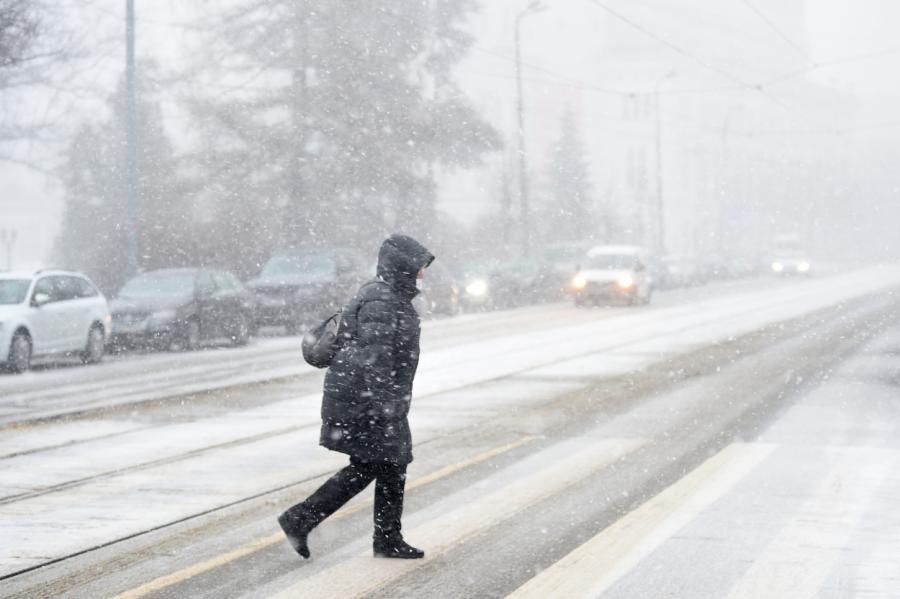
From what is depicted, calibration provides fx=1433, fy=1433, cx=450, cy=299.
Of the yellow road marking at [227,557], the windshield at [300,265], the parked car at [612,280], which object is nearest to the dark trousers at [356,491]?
the yellow road marking at [227,557]

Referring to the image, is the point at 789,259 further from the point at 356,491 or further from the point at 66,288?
the point at 356,491

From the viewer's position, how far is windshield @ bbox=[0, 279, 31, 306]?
834 inches

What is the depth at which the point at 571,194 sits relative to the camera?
218 feet

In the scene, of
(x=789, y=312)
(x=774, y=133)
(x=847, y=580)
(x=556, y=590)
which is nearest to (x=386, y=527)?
(x=556, y=590)

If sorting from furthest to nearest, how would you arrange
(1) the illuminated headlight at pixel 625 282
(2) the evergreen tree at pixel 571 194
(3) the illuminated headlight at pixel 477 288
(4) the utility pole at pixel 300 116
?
(2) the evergreen tree at pixel 571 194 < (4) the utility pole at pixel 300 116 < (3) the illuminated headlight at pixel 477 288 < (1) the illuminated headlight at pixel 625 282

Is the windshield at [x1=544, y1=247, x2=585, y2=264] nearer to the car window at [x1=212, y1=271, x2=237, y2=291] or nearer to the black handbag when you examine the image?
the car window at [x1=212, y1=271, x2=237, y2=291]

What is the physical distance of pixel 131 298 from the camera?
25.8 m

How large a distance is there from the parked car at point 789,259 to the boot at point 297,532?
232ft

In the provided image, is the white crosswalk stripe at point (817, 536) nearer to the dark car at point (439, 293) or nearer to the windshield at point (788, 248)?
the dark car at point (439, 293)

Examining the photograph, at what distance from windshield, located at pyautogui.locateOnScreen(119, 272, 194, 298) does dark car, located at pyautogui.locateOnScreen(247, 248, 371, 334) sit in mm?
3646

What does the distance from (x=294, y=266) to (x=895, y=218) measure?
334 feet

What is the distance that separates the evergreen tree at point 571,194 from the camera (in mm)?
65562

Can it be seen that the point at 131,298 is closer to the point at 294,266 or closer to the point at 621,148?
the point at 294,266

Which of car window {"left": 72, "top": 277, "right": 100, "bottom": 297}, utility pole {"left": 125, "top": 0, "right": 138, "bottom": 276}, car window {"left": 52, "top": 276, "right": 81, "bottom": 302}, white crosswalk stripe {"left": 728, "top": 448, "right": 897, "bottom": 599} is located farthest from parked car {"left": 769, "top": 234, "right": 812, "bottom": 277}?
white crosswalk stripe {"left": 728, "top": 448, "right": 897, "bottom": 599}
